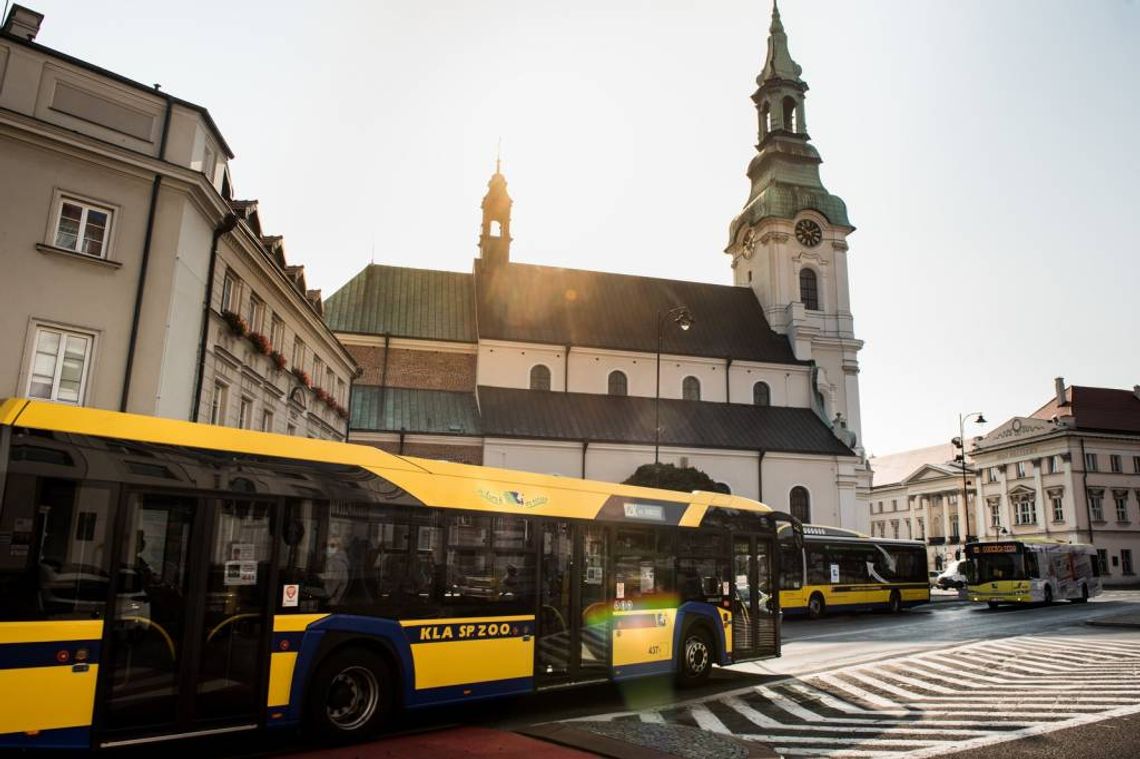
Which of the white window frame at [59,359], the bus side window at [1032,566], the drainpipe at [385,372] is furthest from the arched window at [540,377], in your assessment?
the white window frame at [59,359]

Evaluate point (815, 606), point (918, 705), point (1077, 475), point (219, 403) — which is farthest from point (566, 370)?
point (1077, 475)

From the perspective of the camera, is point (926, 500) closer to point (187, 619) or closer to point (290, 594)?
point (290, 594)

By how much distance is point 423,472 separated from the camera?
8.98m

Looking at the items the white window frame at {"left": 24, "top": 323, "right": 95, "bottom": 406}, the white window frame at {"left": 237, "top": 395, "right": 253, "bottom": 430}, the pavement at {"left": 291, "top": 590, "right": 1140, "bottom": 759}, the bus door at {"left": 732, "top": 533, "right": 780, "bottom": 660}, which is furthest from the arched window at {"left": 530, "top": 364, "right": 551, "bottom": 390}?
the pavement at {"left": 291, "top": 590, "right": 1140, "bottom": 759}

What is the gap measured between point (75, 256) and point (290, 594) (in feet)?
30.6

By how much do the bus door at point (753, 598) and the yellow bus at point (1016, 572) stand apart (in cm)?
2038

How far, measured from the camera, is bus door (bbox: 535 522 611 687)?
9945 mm

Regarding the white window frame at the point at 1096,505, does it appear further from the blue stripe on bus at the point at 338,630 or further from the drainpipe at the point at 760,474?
the blue stripe on bus at the point at 338,630

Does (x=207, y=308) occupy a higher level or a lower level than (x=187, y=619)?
higher

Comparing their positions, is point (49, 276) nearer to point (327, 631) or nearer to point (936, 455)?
point (327, 631)

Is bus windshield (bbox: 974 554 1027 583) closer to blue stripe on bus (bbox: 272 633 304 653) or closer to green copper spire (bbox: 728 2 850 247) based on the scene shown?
green copper spire (bbox: 728 2 850 247)

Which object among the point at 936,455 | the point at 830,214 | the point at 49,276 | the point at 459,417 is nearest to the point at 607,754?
the point at 49,276

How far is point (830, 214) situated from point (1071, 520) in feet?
110

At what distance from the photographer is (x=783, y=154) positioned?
48.6 meters
